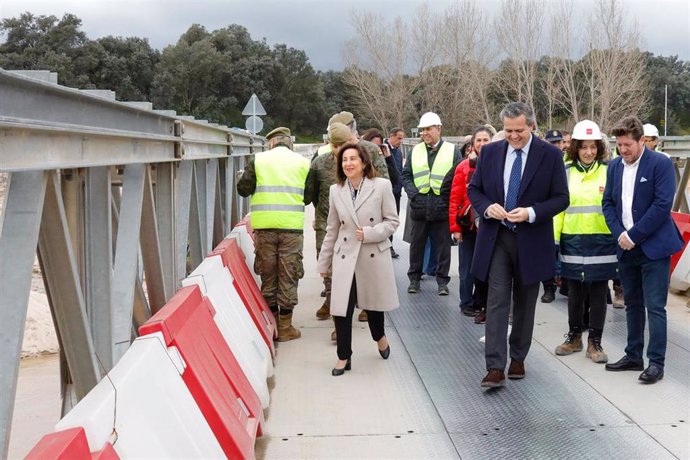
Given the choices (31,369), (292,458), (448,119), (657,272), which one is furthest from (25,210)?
(448,119)

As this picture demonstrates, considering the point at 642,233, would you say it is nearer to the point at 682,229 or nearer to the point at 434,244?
the point at 434,244

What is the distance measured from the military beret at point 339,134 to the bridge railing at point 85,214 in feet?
3.74

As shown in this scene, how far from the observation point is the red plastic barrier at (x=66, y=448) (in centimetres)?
217

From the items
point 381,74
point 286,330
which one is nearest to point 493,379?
point 286,330

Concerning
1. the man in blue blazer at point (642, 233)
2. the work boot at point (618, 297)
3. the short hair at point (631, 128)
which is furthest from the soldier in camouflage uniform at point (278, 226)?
the work boot at point (618, 297)

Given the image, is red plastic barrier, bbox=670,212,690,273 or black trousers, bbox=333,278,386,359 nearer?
black trousers, bbox=333,278,386,359

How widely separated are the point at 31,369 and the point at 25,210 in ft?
24.6

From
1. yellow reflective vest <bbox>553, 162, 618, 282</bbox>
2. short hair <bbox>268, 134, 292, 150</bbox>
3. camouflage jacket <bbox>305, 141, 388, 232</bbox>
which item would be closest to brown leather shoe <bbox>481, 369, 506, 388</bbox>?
yellow reflective vest <bbox>553, 162, 618, 282</bbox>

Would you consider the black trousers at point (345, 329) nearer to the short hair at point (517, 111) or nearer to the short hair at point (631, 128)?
the short hair at point (517, 111)

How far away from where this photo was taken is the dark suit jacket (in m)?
5.78

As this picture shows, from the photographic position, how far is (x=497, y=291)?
19.3ft

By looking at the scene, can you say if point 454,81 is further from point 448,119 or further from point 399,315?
point 399,315

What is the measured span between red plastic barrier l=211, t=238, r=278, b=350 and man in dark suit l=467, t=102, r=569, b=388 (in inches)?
67.8

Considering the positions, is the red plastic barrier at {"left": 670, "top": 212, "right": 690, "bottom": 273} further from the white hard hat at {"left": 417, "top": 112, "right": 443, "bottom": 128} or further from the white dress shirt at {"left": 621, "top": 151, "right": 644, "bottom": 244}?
the white dress shirt at {"left": 621, "top": 151, "right": 644, "bottom": 244}
